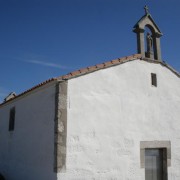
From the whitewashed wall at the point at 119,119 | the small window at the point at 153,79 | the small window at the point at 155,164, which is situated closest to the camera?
the whitewashed wall at the point at 119,119

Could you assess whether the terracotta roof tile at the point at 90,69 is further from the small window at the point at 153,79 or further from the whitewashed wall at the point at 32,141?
the small window at the point at 153,79

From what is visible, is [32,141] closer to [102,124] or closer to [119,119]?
[102,124]

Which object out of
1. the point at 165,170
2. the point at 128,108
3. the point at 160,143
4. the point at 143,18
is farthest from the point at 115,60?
the point at 165,170

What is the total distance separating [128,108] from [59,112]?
260cm

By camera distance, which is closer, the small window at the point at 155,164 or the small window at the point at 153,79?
the small window at the point at 155,164

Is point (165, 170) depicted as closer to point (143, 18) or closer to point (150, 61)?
point (150, 61)

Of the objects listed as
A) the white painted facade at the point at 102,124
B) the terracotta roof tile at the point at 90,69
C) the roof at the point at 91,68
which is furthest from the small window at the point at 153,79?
the terracotta roof tile at the point at 90,69

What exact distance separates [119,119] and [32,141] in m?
2.93

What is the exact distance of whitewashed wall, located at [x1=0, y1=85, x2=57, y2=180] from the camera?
757 cm

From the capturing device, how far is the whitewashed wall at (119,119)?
7.51 meters

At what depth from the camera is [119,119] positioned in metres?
8.45

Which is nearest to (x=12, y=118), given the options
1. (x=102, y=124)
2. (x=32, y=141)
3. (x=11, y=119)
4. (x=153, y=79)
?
(x=11, y=119)

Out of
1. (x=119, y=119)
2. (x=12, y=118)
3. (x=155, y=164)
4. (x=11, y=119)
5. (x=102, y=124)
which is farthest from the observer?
(x=11, y=119)

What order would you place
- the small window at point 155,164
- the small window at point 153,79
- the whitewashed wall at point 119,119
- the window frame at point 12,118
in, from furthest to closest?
the window frame at point 12,118 → the small window at point 153,79 → the small window at point 155,164 → the whitewashed wall at point 119,119
